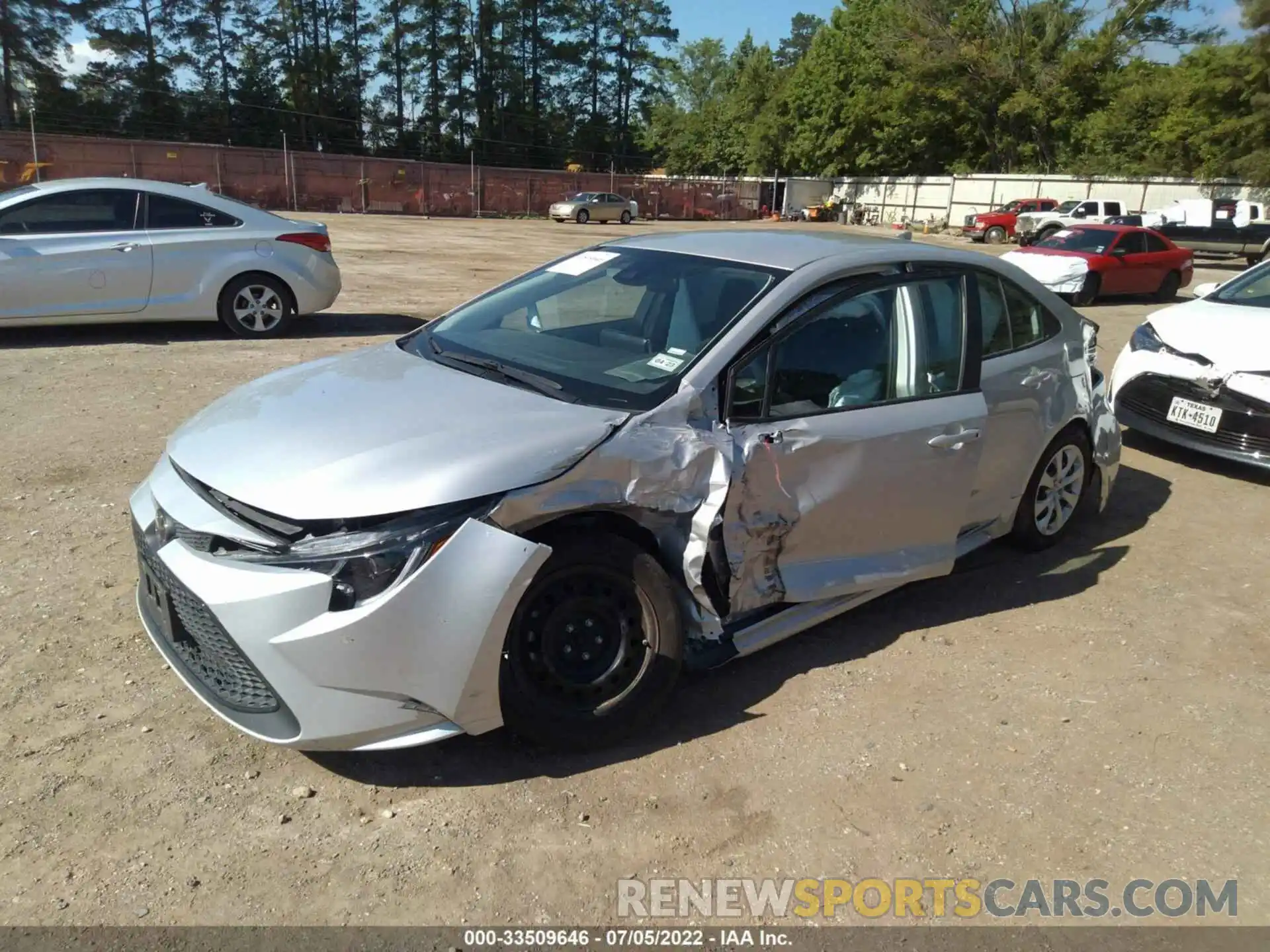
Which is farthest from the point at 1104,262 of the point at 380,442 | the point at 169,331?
the point at 380,442

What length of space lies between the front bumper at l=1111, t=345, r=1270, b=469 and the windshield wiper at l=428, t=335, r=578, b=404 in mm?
5033

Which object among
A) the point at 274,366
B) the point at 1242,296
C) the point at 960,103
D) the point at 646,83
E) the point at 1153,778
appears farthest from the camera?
the point at 646,83

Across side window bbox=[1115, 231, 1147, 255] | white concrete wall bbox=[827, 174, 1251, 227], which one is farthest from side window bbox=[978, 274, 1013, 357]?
white concrete wall bbox=[827, 174, 1251, 227]

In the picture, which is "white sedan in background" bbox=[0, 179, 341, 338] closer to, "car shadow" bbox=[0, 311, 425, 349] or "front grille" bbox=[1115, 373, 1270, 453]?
"car shadow" bbox=[0, 311, 425, 349]

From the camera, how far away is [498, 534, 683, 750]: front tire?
2953 mm

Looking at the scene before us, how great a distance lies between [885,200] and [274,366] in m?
54.9

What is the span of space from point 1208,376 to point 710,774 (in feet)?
17.0

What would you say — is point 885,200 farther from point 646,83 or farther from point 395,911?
point 395,911

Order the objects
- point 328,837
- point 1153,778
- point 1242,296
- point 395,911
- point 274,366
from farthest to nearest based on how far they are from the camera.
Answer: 1. point 274,366
2. point 1242,296
3. point 1153,778
4. point 328,837
5. point 395,911

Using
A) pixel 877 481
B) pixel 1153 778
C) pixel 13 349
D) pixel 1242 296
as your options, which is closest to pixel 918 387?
pixel 877 481

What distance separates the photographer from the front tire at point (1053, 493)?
4.89m

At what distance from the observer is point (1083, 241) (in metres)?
18.2

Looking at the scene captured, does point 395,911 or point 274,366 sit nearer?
point 395,911

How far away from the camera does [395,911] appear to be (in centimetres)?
250
